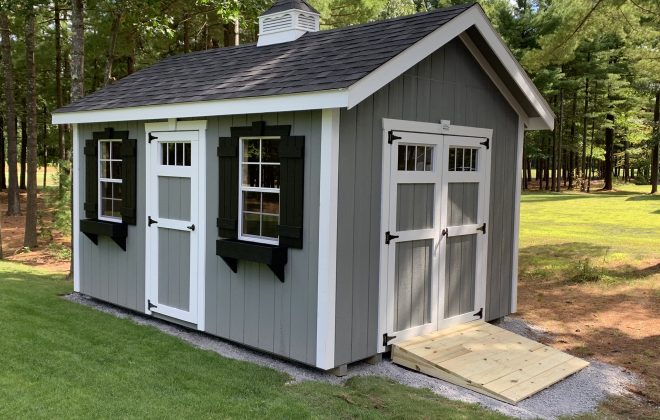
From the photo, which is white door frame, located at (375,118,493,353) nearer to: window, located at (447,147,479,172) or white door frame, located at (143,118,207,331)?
window, located at (447,147,479,172)

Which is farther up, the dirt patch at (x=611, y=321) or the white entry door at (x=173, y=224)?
the white entry door at (x=173, y=224)

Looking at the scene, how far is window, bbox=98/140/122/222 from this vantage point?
713 cm

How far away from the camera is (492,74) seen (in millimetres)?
6609

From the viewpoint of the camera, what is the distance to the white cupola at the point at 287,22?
277 inches

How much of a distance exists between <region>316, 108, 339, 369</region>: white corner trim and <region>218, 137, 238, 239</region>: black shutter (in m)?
1.07

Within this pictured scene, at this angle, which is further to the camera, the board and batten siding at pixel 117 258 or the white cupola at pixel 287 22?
the white cupola at pixel 287 22

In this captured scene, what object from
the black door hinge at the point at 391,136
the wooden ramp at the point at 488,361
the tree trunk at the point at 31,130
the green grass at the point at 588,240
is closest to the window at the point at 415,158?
the black door hinge at the point at 391,136

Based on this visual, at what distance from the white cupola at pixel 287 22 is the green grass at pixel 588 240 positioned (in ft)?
20.2

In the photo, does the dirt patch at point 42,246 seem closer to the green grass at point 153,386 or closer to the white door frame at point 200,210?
the white door frame at point 200,210

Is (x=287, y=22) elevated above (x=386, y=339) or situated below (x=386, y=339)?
above

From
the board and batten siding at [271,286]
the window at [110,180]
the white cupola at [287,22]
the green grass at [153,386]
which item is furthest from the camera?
the window at [110,180]

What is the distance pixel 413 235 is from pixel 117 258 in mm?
3728

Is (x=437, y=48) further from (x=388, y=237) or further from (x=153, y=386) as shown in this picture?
(x=153, y=386)

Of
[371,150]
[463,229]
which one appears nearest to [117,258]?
[371,150]
